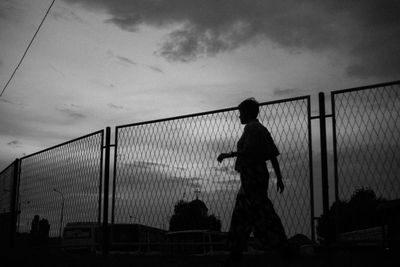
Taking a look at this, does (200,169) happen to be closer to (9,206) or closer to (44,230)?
(44,230)

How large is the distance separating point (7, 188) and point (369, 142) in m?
11.2

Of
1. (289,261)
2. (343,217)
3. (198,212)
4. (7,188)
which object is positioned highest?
(7,188)

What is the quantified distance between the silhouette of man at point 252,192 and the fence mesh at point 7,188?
9.70 meters

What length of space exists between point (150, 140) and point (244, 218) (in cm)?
343

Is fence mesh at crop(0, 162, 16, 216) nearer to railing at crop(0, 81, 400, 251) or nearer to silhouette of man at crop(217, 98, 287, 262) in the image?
railing at crop(0, 81, 400, 251)

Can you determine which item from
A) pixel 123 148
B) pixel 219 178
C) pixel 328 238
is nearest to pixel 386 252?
pixel 328 238

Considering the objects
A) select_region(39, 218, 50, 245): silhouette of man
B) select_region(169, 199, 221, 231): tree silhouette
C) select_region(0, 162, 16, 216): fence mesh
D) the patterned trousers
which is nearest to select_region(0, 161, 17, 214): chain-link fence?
select_region(0, 162, 16, 216): fence mesh

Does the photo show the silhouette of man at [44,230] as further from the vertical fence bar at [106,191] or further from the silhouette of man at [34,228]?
the vertical fence bar at [106,191]

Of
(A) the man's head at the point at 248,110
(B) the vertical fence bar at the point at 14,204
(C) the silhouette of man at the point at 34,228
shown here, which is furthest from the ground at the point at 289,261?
(B) the vertical fence bar at the point at 14,204

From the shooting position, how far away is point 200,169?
7289 mm

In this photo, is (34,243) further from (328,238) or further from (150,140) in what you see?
(328,238)

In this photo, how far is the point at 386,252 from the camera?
18.3ft

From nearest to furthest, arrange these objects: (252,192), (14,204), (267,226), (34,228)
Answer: (267,226)
(252,192)
(34,228)
(14,204)

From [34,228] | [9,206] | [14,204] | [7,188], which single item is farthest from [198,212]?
[7,188]
